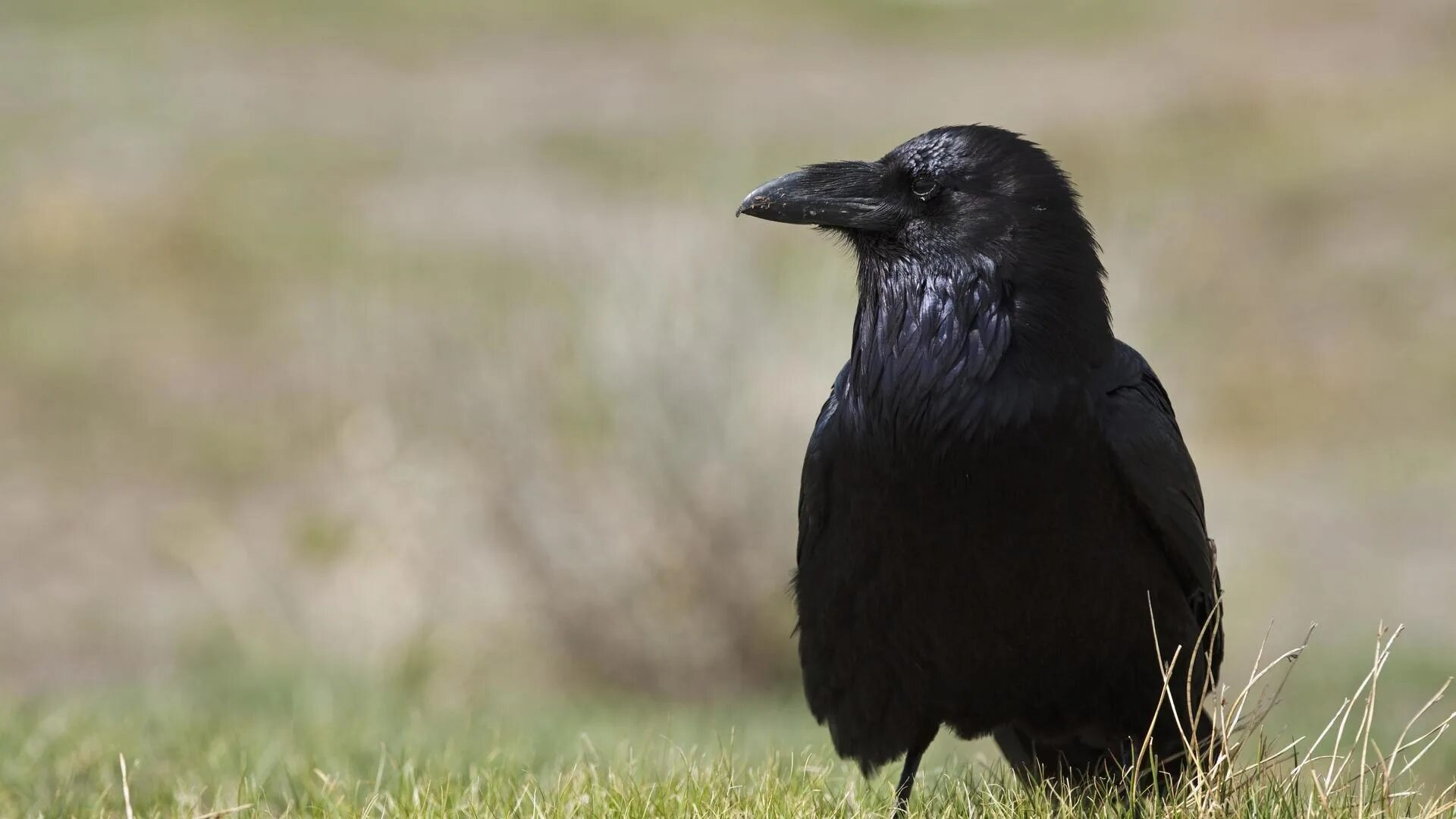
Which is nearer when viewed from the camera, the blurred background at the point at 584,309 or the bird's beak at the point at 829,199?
the bird's beak at the point at 829,199

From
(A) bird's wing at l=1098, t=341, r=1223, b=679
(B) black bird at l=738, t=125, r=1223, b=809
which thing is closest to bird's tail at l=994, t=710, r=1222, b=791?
(B) black bird at l=738, t=125, r=1223, b=809

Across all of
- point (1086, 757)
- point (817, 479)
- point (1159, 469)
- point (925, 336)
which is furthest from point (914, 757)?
point (925, 336)

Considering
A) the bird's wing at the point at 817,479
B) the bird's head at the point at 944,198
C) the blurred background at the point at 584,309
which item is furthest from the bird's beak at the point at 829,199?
the blurred background at the point at 584,309

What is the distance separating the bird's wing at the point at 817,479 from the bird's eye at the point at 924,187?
1.40ft

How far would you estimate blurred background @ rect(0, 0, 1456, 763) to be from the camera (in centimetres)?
833

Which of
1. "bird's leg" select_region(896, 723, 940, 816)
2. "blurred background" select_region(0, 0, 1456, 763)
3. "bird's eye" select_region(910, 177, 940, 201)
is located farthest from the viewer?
"blurred background" select_region(0, 0, 1456, 763)

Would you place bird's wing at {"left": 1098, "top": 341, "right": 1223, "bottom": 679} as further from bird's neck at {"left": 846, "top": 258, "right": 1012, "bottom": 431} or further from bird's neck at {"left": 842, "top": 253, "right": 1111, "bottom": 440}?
bird's neck at {"left": 846, "top": 258, "right": 1012, "bottom": 431}

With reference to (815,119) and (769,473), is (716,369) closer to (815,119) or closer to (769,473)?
(769,473)

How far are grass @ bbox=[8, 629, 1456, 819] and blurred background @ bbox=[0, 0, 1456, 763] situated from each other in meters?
1.57

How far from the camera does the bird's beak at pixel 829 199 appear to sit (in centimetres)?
356

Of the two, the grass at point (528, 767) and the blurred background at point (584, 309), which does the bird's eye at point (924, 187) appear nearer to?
the grass at point (528, 767)

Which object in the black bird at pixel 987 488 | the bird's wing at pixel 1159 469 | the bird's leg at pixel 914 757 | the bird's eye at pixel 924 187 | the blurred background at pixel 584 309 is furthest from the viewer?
the blurred background at pixel 584 309

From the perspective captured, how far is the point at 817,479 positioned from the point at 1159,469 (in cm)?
76

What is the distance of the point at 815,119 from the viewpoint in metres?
30.8
